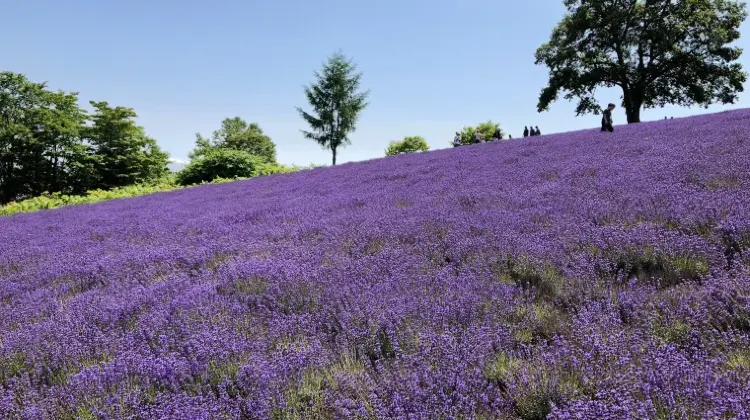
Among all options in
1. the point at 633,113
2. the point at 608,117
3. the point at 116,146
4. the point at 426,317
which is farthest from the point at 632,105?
the point at 116,146

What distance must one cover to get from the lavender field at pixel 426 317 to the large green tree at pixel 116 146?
34605mm

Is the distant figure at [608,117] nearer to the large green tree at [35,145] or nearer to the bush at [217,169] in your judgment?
the bush at [217,169]

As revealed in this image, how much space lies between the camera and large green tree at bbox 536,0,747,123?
108 feet

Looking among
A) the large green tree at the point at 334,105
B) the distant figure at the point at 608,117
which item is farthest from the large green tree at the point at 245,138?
the distant figure at the point at 608,117

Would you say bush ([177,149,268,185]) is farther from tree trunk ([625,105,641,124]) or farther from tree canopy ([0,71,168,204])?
tree trunk ([625,105,641,124])

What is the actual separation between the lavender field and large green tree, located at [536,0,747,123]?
109 feet

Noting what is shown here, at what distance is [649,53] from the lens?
113ft

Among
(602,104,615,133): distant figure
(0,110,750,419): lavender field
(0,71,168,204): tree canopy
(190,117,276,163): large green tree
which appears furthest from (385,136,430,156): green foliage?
(0,110,750,419): lavender field

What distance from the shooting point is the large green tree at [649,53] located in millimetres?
32938

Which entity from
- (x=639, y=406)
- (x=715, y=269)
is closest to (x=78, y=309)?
(x=639, y=406)

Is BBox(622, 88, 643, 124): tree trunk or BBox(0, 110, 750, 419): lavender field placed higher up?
BBox(622, 88, 643, 124): tree trunk

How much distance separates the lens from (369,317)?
3045 millimetres

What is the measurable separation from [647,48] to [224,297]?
4036 cm

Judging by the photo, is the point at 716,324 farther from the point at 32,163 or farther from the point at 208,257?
the point at 32,163
